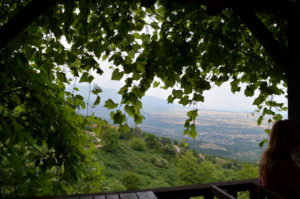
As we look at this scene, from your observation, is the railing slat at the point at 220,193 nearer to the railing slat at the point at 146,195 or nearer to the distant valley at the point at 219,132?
the railing slat at the point at 146,195

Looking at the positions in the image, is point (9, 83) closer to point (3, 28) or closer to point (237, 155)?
point (3, 28)

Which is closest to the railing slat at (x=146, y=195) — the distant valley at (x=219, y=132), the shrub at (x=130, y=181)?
the shrub at (x=130, y=181)

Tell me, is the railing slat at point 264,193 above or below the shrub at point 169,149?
above

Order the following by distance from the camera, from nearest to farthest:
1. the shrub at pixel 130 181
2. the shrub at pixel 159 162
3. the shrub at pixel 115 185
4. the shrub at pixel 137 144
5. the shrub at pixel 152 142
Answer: the shrub at pixel 115 185, the shrub at pixel 130 181, the shrub at pixel 159 162, the shrub at pixel 137 144, the shrub at pixel 152 142

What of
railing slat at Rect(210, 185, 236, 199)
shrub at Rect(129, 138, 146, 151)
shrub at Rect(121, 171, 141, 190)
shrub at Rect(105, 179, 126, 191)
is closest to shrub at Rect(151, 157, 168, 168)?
shrub at Rect(129, 138, 146, 151)

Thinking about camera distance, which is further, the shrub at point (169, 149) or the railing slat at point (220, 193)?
the shrub at point (169, 149)

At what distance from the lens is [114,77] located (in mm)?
2209

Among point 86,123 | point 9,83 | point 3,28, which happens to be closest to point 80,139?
point 86,123

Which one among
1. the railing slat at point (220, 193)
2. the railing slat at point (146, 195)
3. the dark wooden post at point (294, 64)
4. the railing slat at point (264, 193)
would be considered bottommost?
the railing slat at point (146, 195)

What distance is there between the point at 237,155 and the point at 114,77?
89.9ft

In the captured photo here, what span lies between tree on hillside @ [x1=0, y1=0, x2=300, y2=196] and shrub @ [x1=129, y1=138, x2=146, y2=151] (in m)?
17.8

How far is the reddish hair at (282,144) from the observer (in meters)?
1.89

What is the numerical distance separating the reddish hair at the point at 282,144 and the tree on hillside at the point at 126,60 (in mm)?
106

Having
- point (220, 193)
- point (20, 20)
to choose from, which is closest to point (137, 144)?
point (220, 193)
